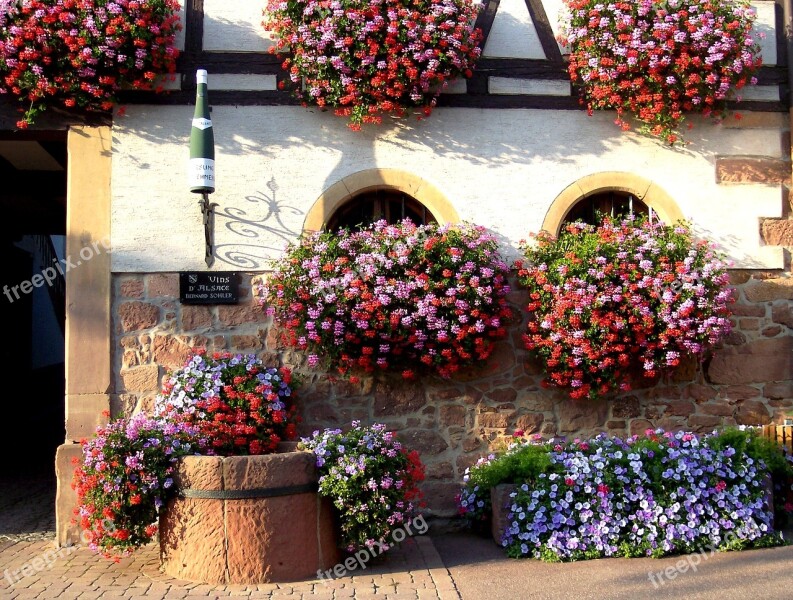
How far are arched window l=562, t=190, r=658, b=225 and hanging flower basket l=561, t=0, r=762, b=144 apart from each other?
0.60m

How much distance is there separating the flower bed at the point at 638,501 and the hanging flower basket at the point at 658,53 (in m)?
2.62

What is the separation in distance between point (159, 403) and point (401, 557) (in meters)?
2.00

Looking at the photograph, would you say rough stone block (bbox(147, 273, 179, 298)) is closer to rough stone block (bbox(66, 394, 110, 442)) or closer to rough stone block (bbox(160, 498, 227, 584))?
rough stone block (bbox(66, 394, 110, 442))

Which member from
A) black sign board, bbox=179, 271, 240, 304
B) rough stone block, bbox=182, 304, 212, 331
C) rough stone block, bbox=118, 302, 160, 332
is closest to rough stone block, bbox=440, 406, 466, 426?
black sign board, bbox=179, 271, 240, 304

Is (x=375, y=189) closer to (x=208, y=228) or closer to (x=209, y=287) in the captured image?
(x=208, y=228)

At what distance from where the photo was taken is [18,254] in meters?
12.0

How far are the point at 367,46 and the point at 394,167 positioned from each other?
0.93 m

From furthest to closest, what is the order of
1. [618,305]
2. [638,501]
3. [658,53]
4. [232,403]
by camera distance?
[658,53] < [618,305] < [232,403] < [638,501]

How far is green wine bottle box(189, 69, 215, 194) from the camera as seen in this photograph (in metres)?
5.88

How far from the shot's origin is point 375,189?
6621mm

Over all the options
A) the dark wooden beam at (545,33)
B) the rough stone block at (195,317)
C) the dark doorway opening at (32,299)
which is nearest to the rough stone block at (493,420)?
the rough stone block at (195,317)

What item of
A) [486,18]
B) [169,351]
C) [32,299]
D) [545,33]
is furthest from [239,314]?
[32,299]

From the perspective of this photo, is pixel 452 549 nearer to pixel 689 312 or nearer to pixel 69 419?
pixel 689 312

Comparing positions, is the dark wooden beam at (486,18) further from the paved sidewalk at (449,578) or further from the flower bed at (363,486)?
the paved sidewalk at (449,578)
